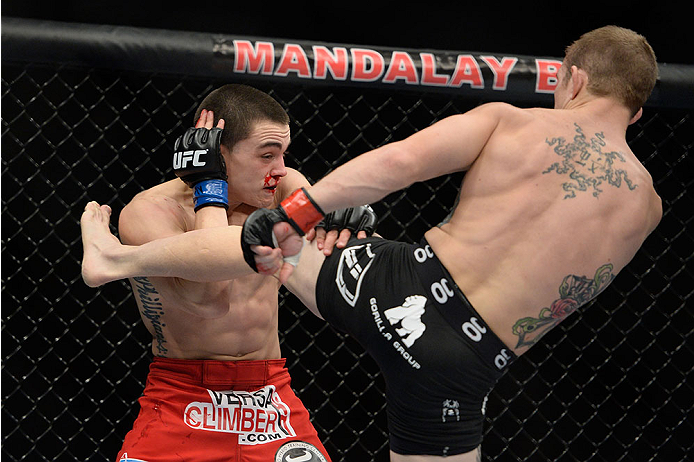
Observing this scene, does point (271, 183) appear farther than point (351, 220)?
Yes

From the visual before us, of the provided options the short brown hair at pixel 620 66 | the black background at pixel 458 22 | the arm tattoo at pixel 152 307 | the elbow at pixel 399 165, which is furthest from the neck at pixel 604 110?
the black background at pixel 458 22

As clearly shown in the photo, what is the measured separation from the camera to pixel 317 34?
3.09 metres

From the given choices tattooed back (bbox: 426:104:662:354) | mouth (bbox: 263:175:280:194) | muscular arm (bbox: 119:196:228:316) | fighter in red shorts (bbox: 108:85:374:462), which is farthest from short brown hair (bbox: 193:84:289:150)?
tattooed back (bbox: 426:104:662:354)

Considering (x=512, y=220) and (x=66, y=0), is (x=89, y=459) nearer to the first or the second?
(x=66, y=0)

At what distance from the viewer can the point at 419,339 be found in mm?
1456

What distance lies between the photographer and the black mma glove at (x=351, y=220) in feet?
5.32

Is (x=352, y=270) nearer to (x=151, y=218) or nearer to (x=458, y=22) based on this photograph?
(x=151, y=218)

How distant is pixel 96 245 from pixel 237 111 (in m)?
0.45

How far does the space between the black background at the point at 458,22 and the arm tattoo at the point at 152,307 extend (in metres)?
1.58

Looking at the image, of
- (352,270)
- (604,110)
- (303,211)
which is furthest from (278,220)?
(604,110)

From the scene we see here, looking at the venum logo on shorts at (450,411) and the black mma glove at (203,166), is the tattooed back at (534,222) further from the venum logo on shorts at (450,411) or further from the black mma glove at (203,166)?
the black mma glove at (203,166)

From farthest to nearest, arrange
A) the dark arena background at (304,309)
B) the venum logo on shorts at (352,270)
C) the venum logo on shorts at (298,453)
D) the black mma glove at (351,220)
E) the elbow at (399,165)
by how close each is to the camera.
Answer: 1. the dark arena background at (304,309)
2. the venum logo on shorts at (298,453)
3. the black mma glove at (351,220)
4. the venum logo on shorts at (352,270)
5. the elbow at (399,165)

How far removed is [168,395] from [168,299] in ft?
0.72

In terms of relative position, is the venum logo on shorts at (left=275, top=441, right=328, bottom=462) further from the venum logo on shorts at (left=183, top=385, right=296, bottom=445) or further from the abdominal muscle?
the abdominal muscle
